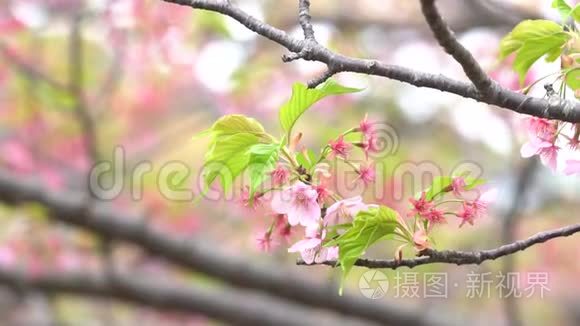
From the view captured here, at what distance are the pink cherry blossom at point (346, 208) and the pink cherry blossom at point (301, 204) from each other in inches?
0.9

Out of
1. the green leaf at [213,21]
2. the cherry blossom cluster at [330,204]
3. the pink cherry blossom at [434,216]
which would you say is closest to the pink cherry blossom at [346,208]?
the cherry blossom cluster at [330,204]

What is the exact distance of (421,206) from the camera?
1297 millimetres

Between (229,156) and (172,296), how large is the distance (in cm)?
279

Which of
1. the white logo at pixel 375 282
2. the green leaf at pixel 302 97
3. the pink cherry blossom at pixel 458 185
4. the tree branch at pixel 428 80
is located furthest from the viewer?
the white logo at pixel 375 282

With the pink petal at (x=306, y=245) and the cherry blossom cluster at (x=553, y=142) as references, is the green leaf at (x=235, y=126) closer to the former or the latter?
the pink petal at (x=306, y=245)

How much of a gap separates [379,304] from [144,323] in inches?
118

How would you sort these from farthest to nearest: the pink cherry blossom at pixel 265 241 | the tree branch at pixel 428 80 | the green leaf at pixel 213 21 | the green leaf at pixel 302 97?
the green leaf at pixel 213 21, the pink cherry blossom at pixel 265 241, the green leaf at pixel 302 97, the tree branch at pixel 428 80

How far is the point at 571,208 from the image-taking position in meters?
4.99

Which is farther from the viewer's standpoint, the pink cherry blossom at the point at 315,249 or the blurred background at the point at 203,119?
the blurred background at the point at 203,119

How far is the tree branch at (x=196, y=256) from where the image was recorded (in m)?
3.57

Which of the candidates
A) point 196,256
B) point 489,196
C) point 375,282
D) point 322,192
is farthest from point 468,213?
point 196,256

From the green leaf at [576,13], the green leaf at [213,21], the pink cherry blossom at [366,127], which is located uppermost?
the green leaf at [213,21]

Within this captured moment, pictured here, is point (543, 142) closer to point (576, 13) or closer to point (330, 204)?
point (576, 13)

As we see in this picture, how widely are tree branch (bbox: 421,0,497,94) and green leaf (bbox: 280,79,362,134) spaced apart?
20cm
